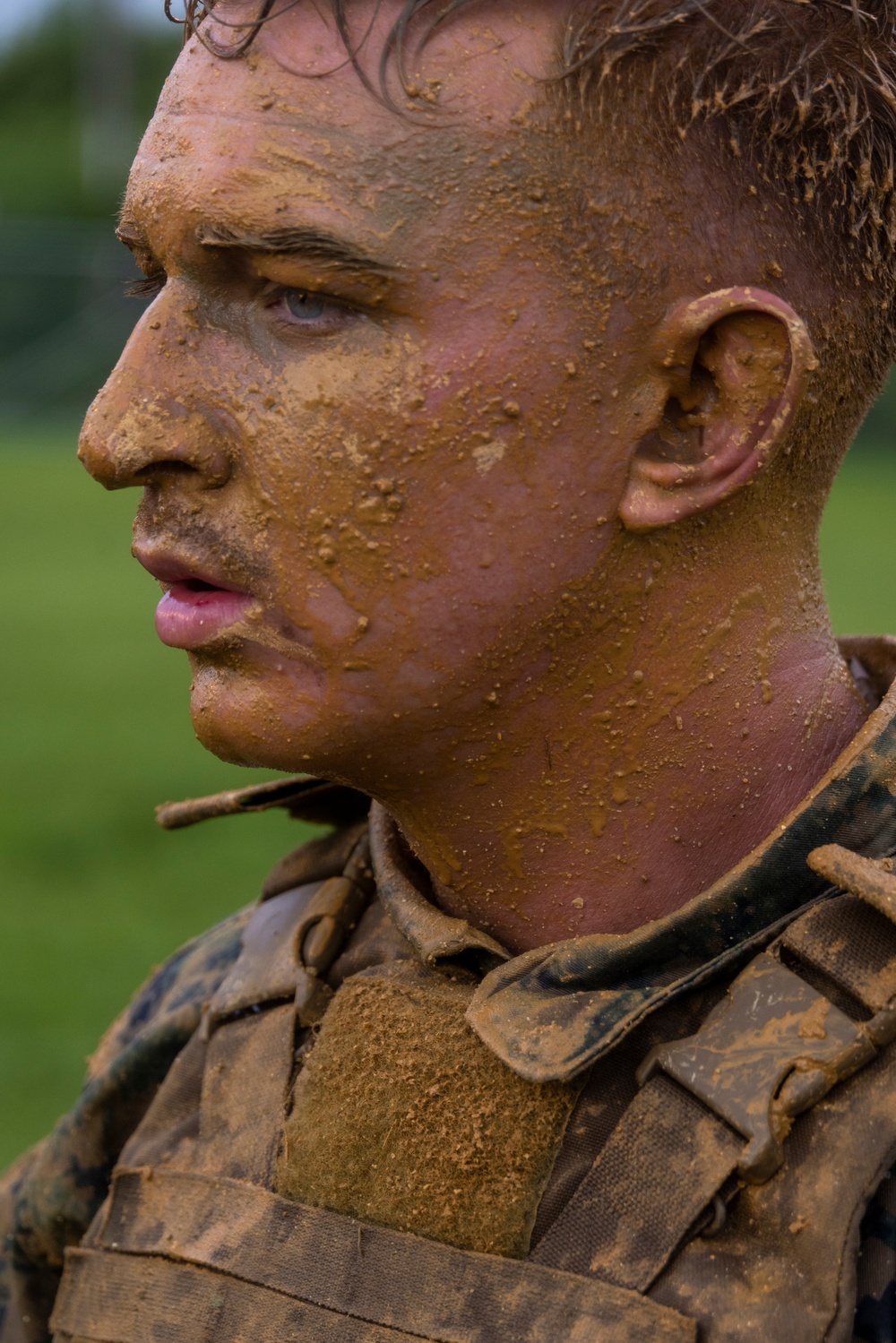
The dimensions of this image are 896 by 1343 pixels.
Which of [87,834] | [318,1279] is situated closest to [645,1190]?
[318,1279]

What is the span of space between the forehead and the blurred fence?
1093 inches

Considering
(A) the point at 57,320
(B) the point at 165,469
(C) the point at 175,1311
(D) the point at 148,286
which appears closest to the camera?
(B) the point at 165,469

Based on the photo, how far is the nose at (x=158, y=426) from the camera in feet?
7.88

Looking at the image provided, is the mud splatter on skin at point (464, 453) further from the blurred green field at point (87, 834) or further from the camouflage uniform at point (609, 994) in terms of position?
the blurred green field at point (87, 834)

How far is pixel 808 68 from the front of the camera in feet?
7.98

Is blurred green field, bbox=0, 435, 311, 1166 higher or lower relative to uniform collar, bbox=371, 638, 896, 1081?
lower

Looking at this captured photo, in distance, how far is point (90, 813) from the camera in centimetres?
995

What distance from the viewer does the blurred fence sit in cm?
2980

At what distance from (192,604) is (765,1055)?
42.5 inches

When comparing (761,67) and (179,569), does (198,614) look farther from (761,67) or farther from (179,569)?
(761,67)

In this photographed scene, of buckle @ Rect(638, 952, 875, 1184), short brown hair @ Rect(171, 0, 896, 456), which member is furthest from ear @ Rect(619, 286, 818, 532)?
buckle @ Rect(638, 952, 875, 1184)

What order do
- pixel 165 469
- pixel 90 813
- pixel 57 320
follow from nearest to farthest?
pixel 165 469
pixel 90 813
pixel 57 320

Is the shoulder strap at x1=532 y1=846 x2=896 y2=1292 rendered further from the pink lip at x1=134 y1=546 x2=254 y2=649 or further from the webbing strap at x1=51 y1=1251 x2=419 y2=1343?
the pink lip at x1=134 y1=546 x2=254 y2=649

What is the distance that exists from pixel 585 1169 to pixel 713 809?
573 mm
